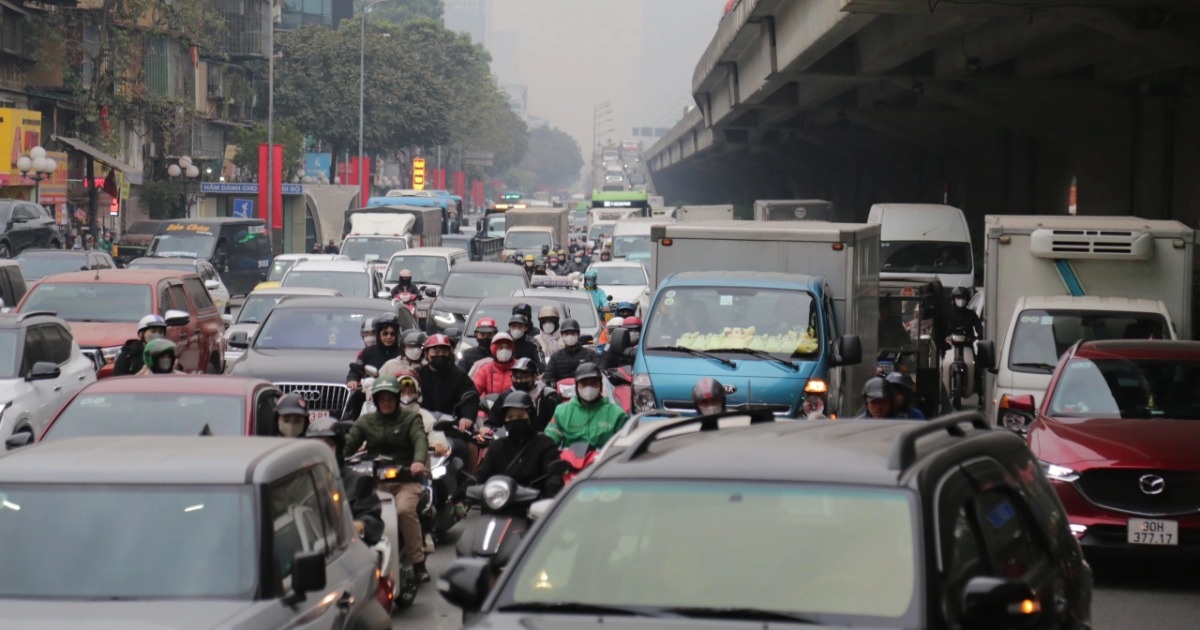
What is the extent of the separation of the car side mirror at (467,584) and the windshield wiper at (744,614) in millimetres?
812

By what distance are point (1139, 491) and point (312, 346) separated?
29.0 feet

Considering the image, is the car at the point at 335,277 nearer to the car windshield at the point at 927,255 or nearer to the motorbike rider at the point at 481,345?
the motorbike rider at the point at 481,345

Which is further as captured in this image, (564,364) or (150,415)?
(564,364)

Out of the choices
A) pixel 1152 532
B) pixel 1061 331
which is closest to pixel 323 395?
pixel 1061 331

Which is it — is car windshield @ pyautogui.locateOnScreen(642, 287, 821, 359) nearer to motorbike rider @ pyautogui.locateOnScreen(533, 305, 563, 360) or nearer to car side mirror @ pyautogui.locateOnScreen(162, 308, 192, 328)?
motorbike rider @ pyautogui.locateOnScreen(533, 305, 563, 360)

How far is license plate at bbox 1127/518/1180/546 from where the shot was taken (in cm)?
1127

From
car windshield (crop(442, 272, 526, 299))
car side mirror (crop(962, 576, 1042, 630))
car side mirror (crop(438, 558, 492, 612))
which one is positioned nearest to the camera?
car side mirror (crop(962, 576, 1042, 630))

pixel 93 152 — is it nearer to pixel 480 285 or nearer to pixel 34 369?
pixel 480 285

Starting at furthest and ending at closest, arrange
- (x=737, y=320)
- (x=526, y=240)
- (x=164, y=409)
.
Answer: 1. (x=526, y=240)
2. (x=737, y=320)
3. (x=164, y=409)

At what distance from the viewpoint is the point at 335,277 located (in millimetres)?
26859

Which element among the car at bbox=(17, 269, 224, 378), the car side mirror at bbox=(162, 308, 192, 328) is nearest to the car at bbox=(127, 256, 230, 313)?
the car at bbox=(17, 269, 224, 378)

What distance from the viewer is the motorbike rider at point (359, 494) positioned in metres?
8.21

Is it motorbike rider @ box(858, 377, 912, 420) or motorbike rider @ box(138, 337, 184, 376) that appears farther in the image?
motorbike rider @ box(138, 337, 184, 376)

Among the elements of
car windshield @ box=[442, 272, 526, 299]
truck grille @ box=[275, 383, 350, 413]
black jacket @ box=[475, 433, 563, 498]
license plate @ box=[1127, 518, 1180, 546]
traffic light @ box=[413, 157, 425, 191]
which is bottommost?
license plate @ box=[1127, 518, 1180, 546]
